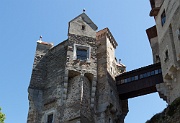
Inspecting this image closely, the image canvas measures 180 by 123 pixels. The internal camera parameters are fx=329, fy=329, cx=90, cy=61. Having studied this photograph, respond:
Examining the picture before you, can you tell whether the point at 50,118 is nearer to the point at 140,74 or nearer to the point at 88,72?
the point at 88,72

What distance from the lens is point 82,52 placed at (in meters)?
29.3

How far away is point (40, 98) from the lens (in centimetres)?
2772

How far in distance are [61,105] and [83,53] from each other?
221 inches

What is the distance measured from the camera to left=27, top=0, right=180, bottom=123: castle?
24.8 meters

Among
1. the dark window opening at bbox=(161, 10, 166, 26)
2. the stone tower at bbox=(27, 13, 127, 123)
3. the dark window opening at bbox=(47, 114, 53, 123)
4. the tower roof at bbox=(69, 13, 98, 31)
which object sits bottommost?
the dark window opening at bbox=(47, 114, 53, 123)

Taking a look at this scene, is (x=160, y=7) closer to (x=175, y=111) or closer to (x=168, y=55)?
(x=168, y=55)

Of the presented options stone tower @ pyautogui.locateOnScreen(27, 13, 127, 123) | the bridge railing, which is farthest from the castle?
the bridge railing

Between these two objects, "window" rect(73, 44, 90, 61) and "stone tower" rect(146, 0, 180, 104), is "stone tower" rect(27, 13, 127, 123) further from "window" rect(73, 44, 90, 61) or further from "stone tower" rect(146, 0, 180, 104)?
"stone tower" rect(146, 0, 180, 104)

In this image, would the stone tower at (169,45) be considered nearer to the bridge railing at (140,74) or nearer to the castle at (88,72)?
the castle at (88,72)

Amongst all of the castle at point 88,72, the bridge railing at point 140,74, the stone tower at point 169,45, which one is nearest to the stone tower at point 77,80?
the castle at point 88,72

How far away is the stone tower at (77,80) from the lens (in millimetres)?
25969

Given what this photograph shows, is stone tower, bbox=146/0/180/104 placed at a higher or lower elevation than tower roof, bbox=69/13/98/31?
lower

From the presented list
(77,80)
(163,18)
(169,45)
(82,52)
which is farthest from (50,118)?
(163,18)

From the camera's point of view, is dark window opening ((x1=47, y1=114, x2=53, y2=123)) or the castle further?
dark window opening ((x1=47, y1=114, x2=53, y2=123))
